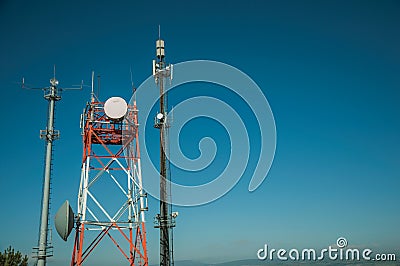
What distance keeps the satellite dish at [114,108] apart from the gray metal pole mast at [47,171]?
5.22 m

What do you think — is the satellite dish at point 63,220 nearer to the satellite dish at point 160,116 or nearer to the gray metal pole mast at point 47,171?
the gray metal pole mast at point 47,171

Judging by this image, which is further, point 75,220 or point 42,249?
point 75,220

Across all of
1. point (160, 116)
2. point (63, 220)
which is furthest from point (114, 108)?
point (63, 220)

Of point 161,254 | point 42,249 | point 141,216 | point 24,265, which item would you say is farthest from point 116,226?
point 24,265

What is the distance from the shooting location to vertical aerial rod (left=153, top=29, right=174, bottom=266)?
34.4 meters

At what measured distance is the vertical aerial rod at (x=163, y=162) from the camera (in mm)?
34406

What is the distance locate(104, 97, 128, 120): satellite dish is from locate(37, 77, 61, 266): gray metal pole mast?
522 cm

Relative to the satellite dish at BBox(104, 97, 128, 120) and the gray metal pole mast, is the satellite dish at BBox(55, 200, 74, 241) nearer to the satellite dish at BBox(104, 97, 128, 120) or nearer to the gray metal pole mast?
the gray metal pole mast

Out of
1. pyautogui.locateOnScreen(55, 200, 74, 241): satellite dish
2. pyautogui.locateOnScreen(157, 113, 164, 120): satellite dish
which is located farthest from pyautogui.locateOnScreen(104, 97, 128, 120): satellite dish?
pyautogui.locateOnScreen(55, 200, 74, 241): satellite dish

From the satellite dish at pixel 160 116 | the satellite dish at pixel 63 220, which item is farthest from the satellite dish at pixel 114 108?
the satellite dish at pixel 63 220

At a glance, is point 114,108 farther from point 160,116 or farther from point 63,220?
point 63,220

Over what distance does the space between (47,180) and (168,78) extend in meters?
13.3

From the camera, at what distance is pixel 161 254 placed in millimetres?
34469

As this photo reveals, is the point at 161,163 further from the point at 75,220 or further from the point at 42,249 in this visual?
the point at 42,249
